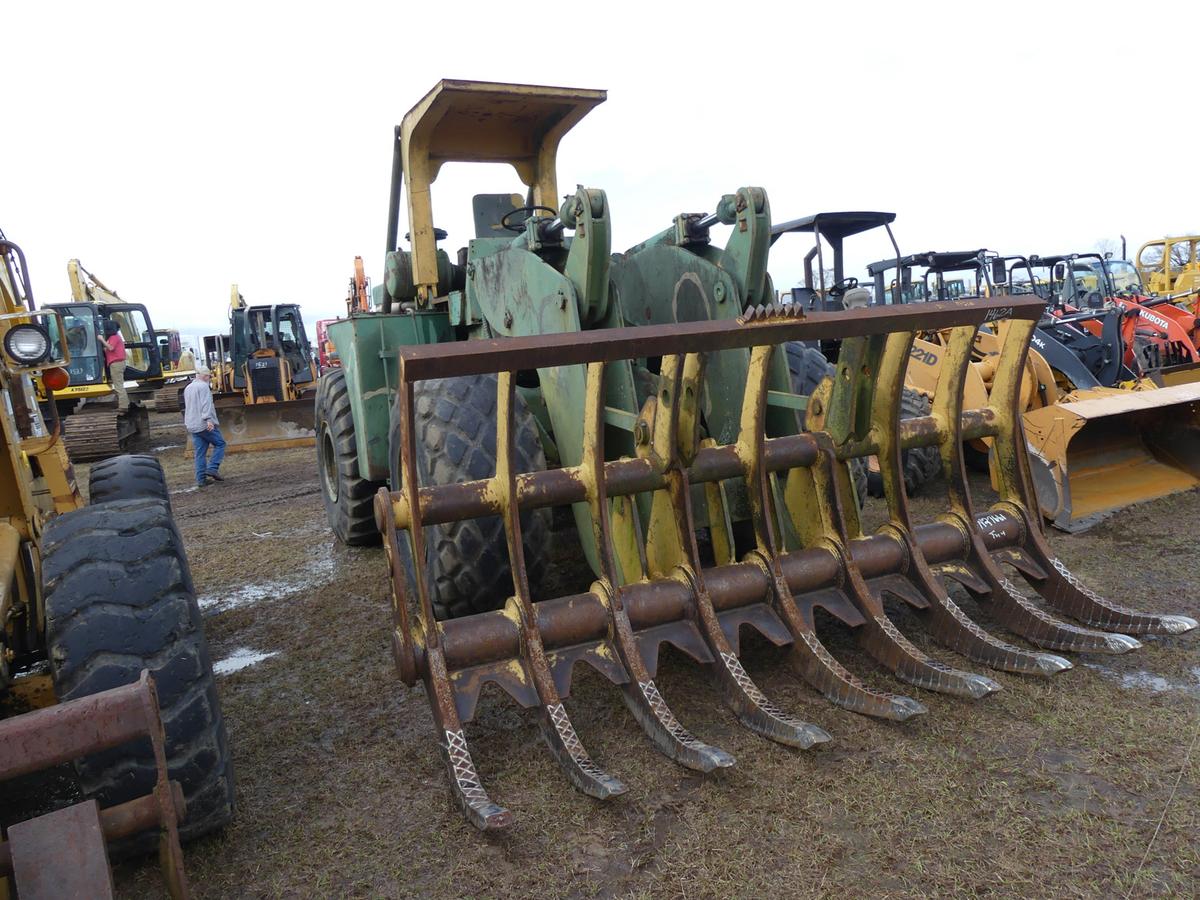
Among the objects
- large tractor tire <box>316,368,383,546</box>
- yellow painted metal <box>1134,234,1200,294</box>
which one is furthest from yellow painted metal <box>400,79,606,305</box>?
yellow painted metal <box>1134,234,1200,294</box>

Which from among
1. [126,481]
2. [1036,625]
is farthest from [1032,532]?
[126,481]

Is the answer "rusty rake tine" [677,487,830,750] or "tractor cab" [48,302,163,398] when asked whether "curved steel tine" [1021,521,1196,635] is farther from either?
"tractor cab" [48,302,163,398]

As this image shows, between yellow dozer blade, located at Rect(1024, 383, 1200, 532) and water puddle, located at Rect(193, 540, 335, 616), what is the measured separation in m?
4.53

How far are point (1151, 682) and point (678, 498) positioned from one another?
1834 millimetres

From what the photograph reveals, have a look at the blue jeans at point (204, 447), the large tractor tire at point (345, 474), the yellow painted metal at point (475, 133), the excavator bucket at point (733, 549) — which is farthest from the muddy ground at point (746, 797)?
the blue jeans at point (204, 447)

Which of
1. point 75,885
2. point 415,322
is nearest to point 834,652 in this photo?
point 75,885

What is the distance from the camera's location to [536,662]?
2705 mm

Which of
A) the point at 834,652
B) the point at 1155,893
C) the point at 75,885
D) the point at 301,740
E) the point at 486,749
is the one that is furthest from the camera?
the point at 834,652

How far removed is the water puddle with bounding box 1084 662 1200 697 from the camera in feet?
9.57

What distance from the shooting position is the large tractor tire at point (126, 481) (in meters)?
3.27

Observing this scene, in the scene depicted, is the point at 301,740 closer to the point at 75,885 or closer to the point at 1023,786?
the point at 75,885

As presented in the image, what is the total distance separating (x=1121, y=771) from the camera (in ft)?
8.04

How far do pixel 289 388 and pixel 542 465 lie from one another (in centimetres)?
1379

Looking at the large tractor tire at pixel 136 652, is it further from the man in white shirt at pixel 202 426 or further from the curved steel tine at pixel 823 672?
the man in white shirt at pixel 202 426
